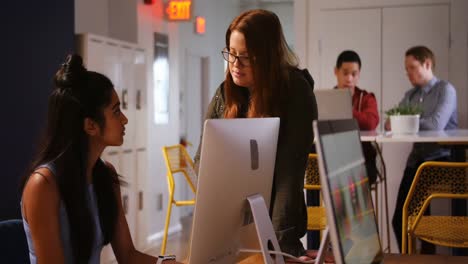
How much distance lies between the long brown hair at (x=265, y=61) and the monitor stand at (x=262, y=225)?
0.44 meters

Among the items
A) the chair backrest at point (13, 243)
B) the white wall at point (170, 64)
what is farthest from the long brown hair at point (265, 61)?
the white wall at point (170, 64)

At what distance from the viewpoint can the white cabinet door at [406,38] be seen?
6402mm

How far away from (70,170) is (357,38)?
194 inches

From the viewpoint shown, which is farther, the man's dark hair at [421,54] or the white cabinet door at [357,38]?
the white cabinet door at [357,38]

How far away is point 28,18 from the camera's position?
4.51 metres

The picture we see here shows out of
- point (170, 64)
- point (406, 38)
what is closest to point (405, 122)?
point (406, 38)

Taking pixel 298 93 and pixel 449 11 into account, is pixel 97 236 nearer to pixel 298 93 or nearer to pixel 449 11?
pixel 298 93

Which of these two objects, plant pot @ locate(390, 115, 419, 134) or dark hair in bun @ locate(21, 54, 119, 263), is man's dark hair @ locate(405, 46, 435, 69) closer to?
plant pot @ locate(390, 115, 419, 134)

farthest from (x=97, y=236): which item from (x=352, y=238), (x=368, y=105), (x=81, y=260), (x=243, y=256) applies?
(x=368, y=105)

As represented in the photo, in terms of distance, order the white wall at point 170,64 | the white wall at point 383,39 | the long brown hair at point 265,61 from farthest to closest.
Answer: the white wall at point 170,64 → the white wall at point 383,39 → the long brown hair at point 265,61

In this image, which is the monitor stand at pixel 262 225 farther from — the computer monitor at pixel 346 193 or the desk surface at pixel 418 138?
the desk surface at pixel 418 138

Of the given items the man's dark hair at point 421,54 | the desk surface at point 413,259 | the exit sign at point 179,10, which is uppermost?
the exit sign at point 179,10

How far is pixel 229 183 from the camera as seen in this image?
68.1 inches

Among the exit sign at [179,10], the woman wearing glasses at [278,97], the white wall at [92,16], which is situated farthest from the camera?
the exit sign at [179,10]
